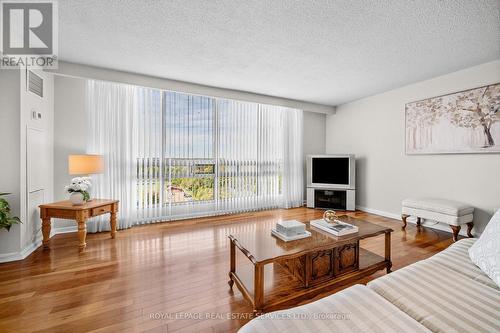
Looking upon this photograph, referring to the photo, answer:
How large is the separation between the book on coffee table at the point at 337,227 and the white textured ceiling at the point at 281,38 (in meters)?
1.98

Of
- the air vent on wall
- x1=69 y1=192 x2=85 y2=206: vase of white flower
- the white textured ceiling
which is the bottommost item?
x1=69 y1=192 x2=85 y2=206: vase of white flower

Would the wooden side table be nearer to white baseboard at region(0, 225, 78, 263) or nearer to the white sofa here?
white baseboard at region(0, 225, 78, 263)

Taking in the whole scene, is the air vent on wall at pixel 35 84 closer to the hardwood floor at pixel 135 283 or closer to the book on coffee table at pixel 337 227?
the hardwood floor at pixel 135 283

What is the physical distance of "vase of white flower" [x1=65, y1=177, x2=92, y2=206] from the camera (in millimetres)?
2717

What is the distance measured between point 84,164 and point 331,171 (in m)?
4.51

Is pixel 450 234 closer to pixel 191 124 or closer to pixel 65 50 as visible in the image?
pixel 191 124

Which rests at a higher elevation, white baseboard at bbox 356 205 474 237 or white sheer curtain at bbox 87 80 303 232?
white sheer curtain at bbox 87 80 303 232

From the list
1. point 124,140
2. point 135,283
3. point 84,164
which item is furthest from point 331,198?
point 84,164

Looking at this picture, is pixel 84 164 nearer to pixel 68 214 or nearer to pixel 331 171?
pixel 68 214

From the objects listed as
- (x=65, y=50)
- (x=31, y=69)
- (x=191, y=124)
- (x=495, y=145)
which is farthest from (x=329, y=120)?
(x=31, y=69)

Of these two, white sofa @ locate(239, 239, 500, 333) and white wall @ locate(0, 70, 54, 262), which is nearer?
white sofa @ locate(239, 239, 500, 333)

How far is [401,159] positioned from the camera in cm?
396

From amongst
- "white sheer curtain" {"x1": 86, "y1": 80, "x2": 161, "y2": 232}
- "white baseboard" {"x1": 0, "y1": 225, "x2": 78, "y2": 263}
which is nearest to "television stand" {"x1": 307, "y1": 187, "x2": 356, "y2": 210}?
"white sheer curtain" {"x1": 86, "y1": 80, "x2": 161, "y2": 232}

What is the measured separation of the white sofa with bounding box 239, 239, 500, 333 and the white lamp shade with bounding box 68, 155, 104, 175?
297cm
